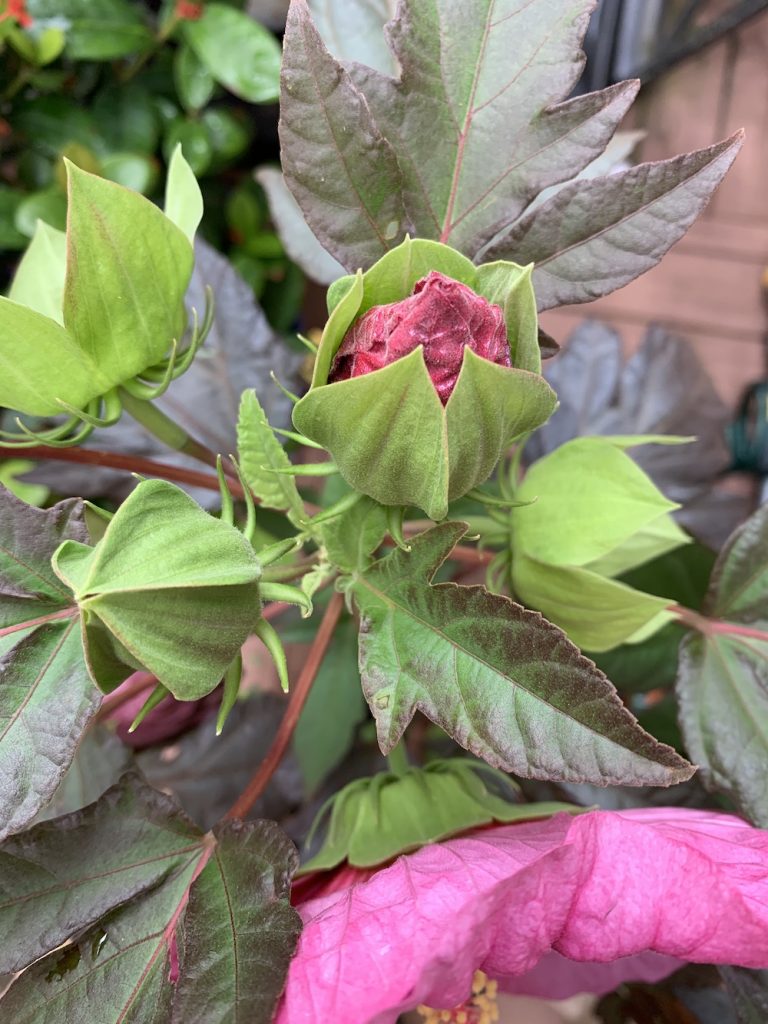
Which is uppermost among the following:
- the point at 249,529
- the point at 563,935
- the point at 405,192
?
the point at 405,192

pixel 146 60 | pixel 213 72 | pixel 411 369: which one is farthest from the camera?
pixel 146 60

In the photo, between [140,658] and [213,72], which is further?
[213,72]

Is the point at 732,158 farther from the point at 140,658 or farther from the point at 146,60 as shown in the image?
the point at 146,60

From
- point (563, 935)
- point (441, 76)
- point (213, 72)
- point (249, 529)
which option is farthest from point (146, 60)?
point (563, 935)

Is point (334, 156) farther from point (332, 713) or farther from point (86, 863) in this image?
point (332, 713)

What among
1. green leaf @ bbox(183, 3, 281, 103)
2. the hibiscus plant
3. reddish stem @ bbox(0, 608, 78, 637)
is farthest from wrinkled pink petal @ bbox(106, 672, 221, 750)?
green leaf @ bbox(183, 3, 281, 103)

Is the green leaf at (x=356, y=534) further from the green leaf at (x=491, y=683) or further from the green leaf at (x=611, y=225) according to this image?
the green leaf at (x=611, y=225)
